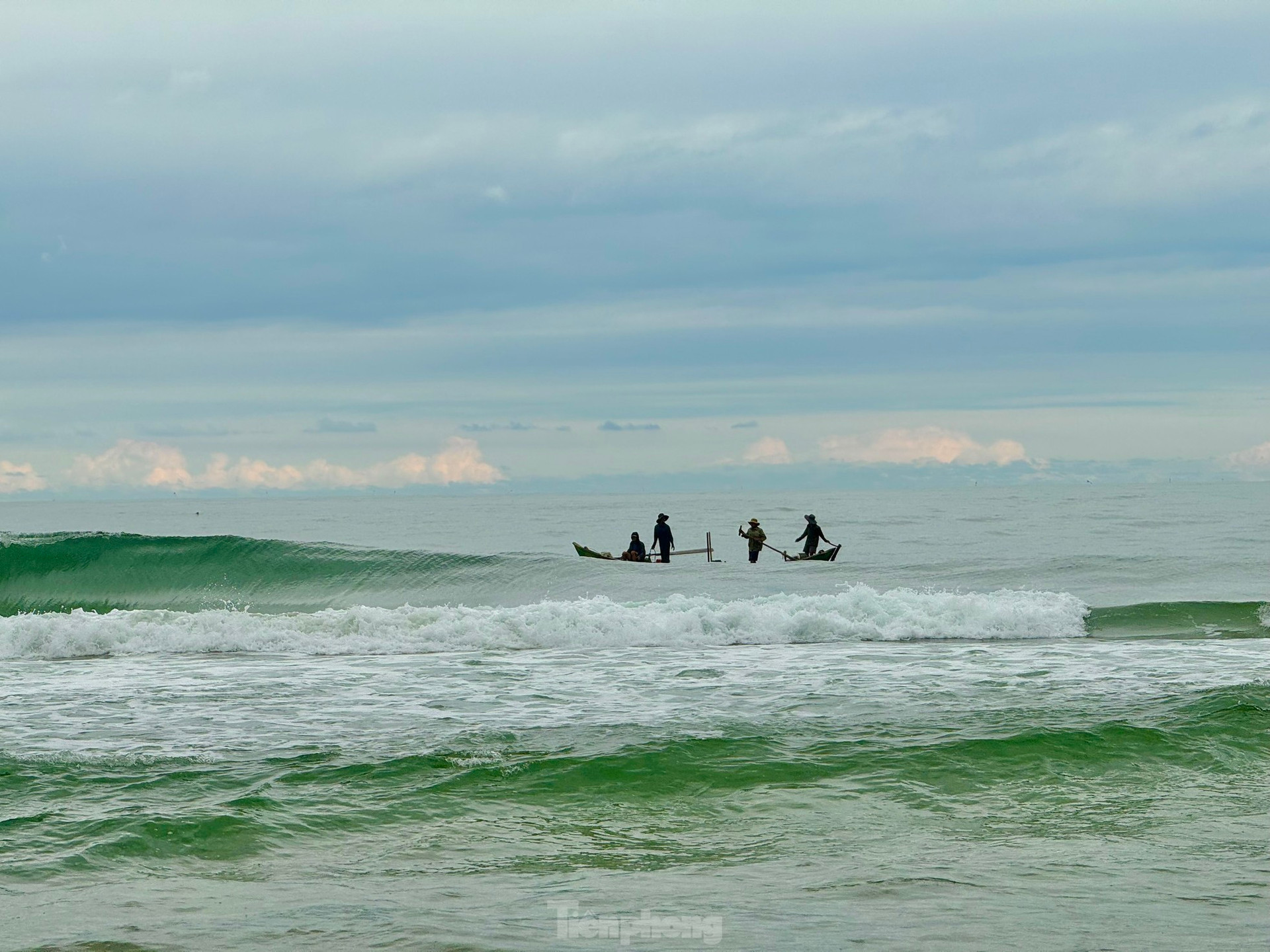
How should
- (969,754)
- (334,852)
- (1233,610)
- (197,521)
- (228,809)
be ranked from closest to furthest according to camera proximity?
(334,852) < (228,809) < (969,754) < (1233,610) < (197,521)

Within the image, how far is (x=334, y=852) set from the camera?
684 centimetres

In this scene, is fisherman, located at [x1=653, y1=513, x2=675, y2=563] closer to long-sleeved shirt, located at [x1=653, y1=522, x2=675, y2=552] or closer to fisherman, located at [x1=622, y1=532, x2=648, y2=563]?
long-sleeved shirt, located at [x1=653, y1=522, x2=675, y2=552]

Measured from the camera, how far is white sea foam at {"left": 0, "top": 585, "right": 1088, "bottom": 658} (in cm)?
1734

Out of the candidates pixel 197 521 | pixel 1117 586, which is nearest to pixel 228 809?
pixel 1117 586

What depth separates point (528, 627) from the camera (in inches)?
709

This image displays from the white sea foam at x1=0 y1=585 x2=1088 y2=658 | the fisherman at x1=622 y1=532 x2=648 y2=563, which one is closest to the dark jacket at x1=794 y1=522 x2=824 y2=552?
the fisherman at x1=622 y1=532 x2=648 y2=563

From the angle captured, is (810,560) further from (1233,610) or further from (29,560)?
(29,560)

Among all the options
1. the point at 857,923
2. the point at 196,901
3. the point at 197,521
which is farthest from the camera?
the point at 197,521

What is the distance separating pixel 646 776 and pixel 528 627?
9513 mm

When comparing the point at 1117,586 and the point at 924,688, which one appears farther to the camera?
the point at 1117,586

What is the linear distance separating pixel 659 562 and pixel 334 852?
25.3 meters
